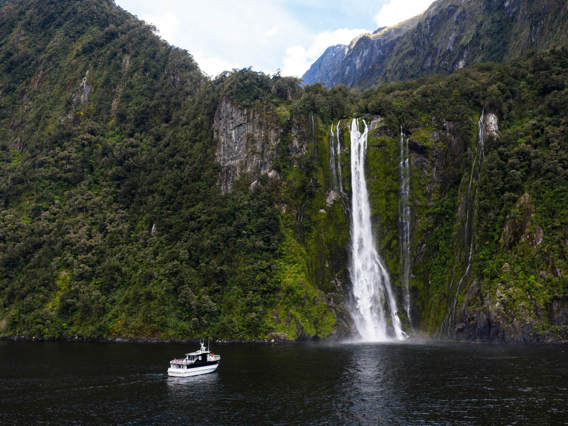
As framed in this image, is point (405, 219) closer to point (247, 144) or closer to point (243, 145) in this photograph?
point (247, 144)

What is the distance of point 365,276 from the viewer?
67562 millimetres

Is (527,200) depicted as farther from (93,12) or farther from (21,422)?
(93,12)

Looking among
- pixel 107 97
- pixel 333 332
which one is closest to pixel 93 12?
pixel 107 97

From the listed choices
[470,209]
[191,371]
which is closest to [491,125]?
[470,209]

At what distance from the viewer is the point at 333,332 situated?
60375 mm

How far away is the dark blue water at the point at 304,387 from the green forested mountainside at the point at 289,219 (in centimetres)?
1119

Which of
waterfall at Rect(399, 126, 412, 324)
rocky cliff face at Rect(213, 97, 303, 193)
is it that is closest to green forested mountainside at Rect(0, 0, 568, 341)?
waterfall at Rect(399, 126, 412, 324)

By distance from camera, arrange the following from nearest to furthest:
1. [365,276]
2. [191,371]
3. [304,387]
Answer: [304,387], [191,371], [365,276]

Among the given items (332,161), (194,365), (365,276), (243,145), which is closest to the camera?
(194,365)

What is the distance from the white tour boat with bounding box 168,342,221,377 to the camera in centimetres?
3966

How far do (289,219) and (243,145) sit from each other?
18870mm

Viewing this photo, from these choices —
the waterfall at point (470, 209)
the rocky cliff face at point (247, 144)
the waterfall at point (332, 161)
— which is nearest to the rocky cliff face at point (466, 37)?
the waterfall at point (470, 209)

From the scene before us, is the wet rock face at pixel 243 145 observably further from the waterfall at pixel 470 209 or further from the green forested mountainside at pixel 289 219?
the waterfall at pixel 470 209

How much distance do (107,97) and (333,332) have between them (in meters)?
90.4
